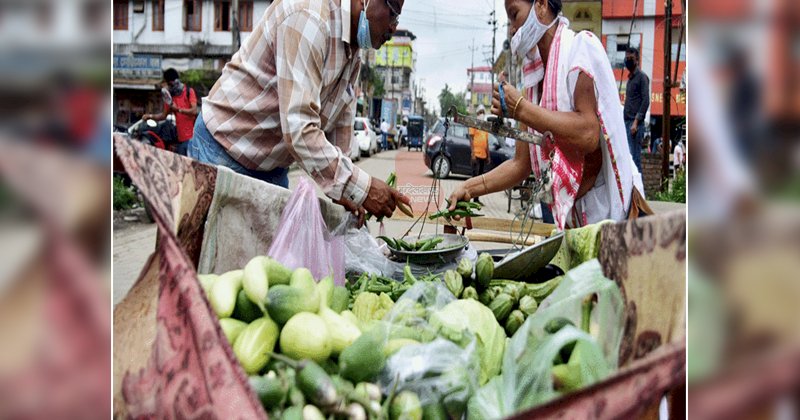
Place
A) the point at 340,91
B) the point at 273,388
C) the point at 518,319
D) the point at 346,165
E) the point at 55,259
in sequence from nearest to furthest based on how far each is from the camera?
1. the point at 55,259
2. the point at 273,388
3. the point at 518,319
4. the point at 346,165
5. the point at 340,91

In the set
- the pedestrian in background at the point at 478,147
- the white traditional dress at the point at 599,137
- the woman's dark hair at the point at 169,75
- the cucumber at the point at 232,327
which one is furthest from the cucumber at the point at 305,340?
the woman's dark hair at the point at 169,75

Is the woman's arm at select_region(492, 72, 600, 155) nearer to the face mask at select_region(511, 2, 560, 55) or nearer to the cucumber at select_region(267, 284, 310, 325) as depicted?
the face mask at select_region(511, 2, 560, 55)

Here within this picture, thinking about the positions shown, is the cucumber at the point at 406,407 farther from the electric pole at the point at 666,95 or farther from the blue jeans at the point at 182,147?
the electric pole at the point at 666,95

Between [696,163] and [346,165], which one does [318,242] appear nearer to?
[346,165]

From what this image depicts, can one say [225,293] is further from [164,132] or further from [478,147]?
[478,147]

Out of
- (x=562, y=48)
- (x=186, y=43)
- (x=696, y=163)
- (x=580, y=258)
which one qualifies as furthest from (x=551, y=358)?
(x=186, y=43)

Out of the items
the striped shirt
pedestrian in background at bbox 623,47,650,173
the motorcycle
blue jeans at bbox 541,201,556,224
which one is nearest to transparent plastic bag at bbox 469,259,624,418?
the striped shirt

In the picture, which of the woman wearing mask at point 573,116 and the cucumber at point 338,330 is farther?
the woman wearing mask at point 573,116

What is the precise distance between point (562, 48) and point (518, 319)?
4.21 ft

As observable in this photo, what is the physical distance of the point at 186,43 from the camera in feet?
99.1

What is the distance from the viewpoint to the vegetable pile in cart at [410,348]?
A: 1.31 meters

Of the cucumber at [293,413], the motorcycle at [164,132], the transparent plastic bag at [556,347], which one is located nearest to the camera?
the cucumber at [293,413]

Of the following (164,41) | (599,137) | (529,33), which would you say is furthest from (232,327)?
(164,41)

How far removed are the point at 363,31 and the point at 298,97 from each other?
0.41 metres
